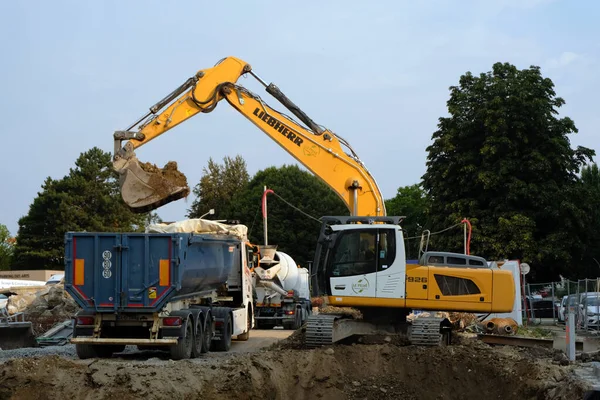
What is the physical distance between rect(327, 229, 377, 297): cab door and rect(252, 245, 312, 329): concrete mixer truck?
38.6 feet

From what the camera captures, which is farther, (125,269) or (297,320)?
(297,320)

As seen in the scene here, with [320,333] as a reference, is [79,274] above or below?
above

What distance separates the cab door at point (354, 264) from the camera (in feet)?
54.5

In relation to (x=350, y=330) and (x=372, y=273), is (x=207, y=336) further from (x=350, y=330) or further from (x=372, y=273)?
(x=372, y=273)

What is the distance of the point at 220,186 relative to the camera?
3145 inches

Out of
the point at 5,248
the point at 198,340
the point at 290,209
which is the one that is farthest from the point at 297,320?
the point at 5,248

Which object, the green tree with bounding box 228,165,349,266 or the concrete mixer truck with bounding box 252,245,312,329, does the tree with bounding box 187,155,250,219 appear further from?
the concrete mixer truck with bounding box 252,245,312,329

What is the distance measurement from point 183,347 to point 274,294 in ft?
39.4

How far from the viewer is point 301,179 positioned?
76812 millimetres

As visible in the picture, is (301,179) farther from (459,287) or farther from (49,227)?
(459,287)

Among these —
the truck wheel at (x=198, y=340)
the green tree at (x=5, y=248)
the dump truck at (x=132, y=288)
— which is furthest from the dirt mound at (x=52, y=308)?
the green tree at (x=5, y=248)

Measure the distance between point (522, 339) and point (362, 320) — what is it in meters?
4.65

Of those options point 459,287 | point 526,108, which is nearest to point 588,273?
point 526,108

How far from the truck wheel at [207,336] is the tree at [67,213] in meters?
56.0
